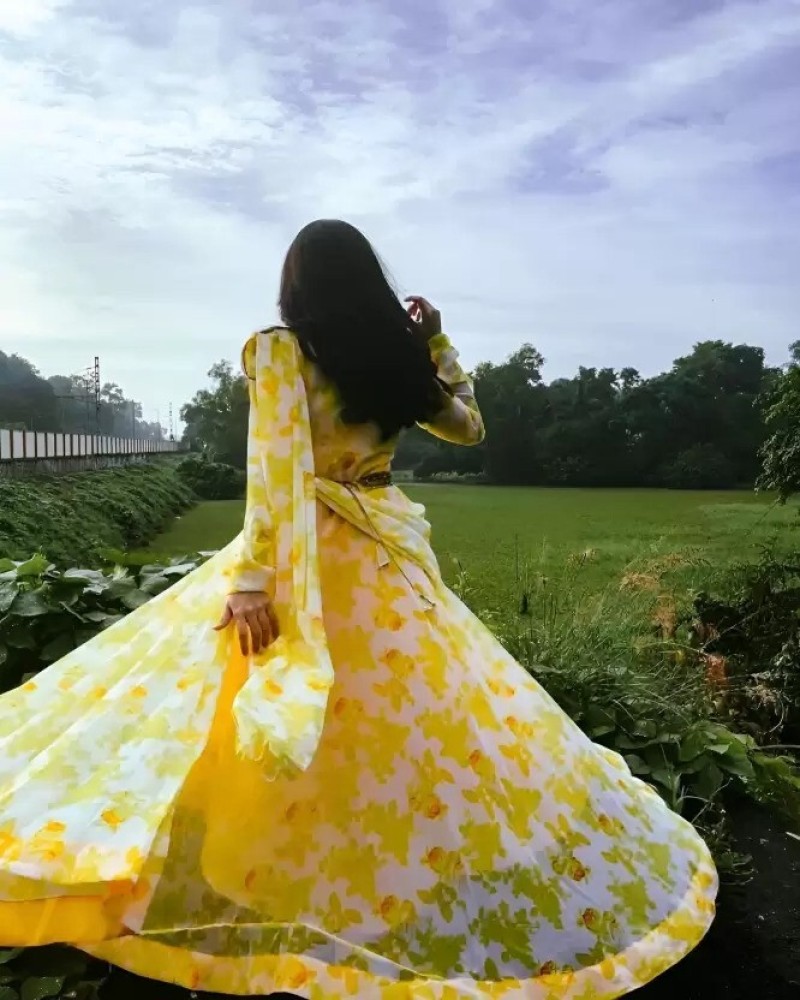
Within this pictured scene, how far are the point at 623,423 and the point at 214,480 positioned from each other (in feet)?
5.99

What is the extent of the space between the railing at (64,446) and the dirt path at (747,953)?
16.4 feet

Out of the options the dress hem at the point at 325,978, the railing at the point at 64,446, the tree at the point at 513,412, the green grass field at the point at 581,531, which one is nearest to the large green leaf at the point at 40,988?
the dress hem at the point at 325,978

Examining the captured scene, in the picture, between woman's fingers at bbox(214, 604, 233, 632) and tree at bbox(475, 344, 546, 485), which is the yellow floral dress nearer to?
woman's fingers at bbox(214, 604, 233, 632)

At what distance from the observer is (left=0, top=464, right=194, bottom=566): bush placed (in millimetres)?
4086

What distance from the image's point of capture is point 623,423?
3986mm

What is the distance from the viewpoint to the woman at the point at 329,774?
1.28m

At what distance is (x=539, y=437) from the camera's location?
12.7ft

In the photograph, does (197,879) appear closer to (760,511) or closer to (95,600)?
(95,600)

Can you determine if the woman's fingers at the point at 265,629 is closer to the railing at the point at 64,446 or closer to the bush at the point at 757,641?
the bush at the point at 757,641

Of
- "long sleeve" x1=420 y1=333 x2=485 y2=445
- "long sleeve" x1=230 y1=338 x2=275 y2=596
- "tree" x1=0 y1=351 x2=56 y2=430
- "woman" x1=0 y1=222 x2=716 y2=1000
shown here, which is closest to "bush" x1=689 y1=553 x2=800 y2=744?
"woman" x1=0 y1=222 x2=716 y2=1000

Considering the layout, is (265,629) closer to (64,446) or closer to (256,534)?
(256,534)

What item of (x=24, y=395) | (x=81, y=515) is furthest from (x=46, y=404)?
(x=81, y=515)

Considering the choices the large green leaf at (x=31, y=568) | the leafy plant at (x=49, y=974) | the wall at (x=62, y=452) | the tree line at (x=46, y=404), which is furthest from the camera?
the tree line at (x=46, y=404)

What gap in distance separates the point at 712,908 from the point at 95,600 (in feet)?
5.81
